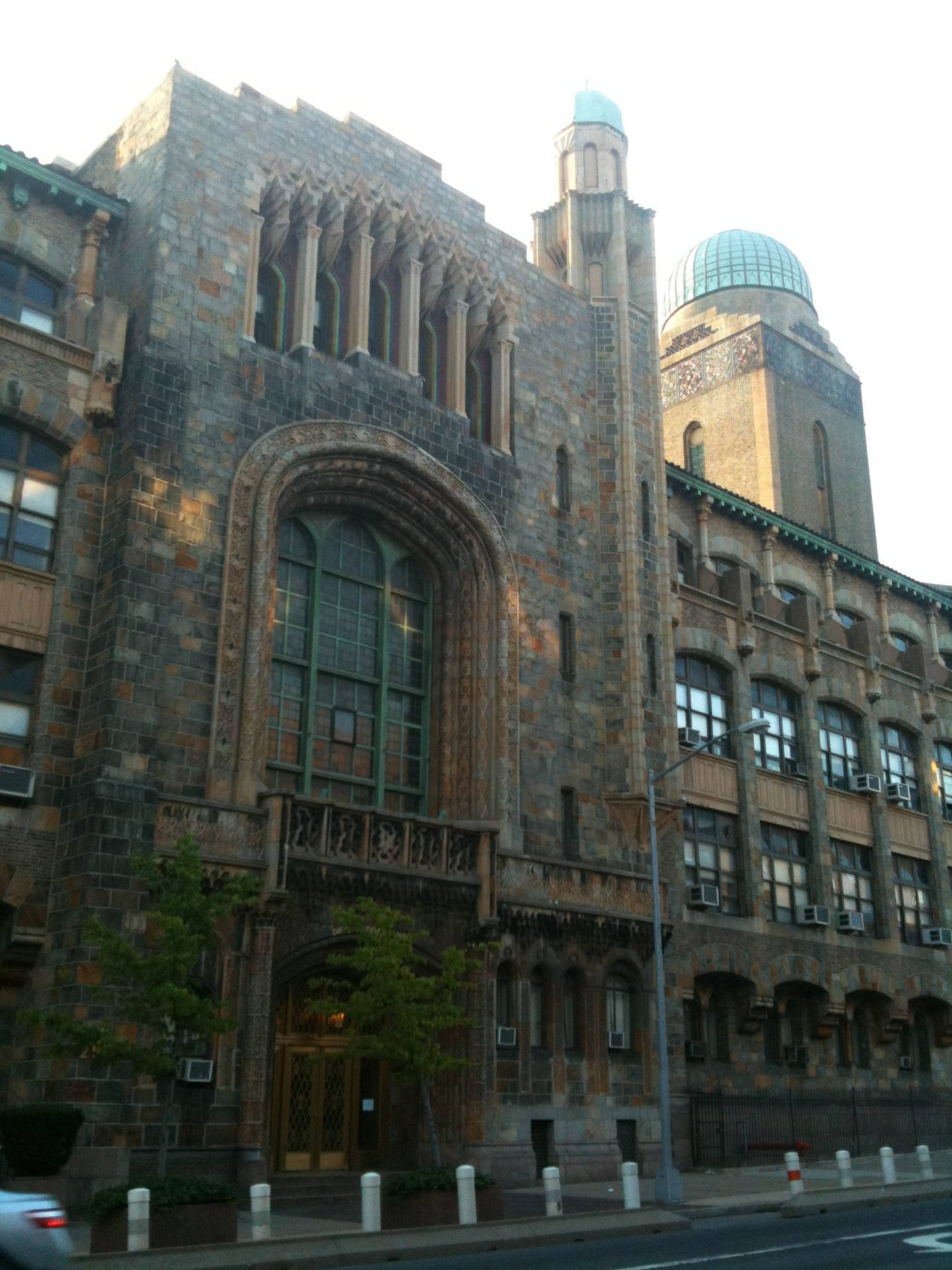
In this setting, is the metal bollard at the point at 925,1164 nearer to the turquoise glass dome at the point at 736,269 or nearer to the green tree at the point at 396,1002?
the green tree at the point at 396,1002

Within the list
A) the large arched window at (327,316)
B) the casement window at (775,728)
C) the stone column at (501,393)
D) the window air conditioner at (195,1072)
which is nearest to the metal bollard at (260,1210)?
the window air conditioner at (195,1072)

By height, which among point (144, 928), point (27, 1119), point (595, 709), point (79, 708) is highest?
point (595, 709)

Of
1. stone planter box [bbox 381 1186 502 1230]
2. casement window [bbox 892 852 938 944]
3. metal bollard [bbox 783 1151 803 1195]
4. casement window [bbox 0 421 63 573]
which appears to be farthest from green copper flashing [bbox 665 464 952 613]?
stone planter box [bbox 381 1186 502 1230]

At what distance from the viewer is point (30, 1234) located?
9234 mm

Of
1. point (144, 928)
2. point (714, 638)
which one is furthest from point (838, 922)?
point (144, 928)

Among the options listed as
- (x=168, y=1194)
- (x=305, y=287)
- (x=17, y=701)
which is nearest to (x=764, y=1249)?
(x=168, y=1194)

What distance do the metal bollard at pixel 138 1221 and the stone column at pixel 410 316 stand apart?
19.7 metres

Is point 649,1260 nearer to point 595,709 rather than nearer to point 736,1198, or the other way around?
point 736,1198

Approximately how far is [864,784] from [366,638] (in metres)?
19.1

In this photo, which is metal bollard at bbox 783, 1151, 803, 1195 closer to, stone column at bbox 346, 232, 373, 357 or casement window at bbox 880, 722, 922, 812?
stone column at bbox 346, 232, 373, 357

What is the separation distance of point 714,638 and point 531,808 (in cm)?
1019

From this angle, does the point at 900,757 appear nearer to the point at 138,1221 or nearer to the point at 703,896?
the point at 703,896

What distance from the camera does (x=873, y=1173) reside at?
3147 cm

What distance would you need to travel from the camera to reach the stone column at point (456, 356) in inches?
1284
